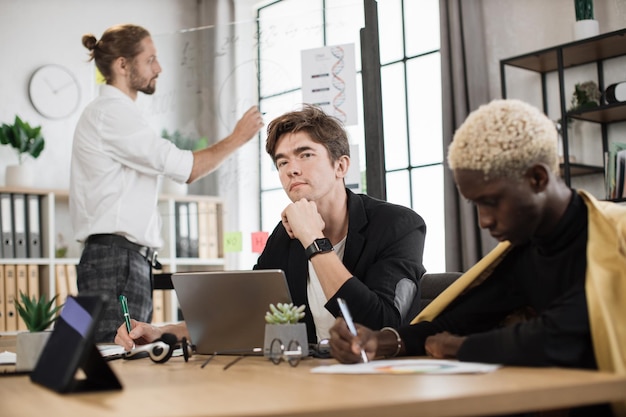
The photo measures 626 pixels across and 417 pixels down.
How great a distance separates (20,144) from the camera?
4.89 m

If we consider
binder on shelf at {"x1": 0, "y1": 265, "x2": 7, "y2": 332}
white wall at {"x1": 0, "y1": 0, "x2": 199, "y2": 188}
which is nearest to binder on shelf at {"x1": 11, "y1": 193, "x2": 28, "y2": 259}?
binder on shelf at {"x1": 0, "y1": 265, "x2": 7, "y2": 332}

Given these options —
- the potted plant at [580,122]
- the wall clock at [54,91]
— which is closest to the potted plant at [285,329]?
the potted plant at [580,122]

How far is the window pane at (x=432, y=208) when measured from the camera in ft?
14.7

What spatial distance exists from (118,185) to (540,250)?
78.2 inches

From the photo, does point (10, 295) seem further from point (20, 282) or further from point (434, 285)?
point (434, 285)

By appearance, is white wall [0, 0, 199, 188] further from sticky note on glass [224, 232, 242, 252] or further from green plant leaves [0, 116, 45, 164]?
sticky note on glass [224, 232, 242, 252]

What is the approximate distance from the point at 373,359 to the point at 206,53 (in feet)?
8.05

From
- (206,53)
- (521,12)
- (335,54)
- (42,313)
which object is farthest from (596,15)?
(42,313)

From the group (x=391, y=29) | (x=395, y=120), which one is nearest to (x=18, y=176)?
(x=395, y=120)

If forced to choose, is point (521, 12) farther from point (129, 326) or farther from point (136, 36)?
point (129, 326)

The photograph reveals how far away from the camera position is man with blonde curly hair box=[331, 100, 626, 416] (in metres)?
1.10

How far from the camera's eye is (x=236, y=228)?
3.67 m

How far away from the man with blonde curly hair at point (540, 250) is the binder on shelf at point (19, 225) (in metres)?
3.77

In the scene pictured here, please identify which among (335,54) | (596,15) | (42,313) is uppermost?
(596,15)
